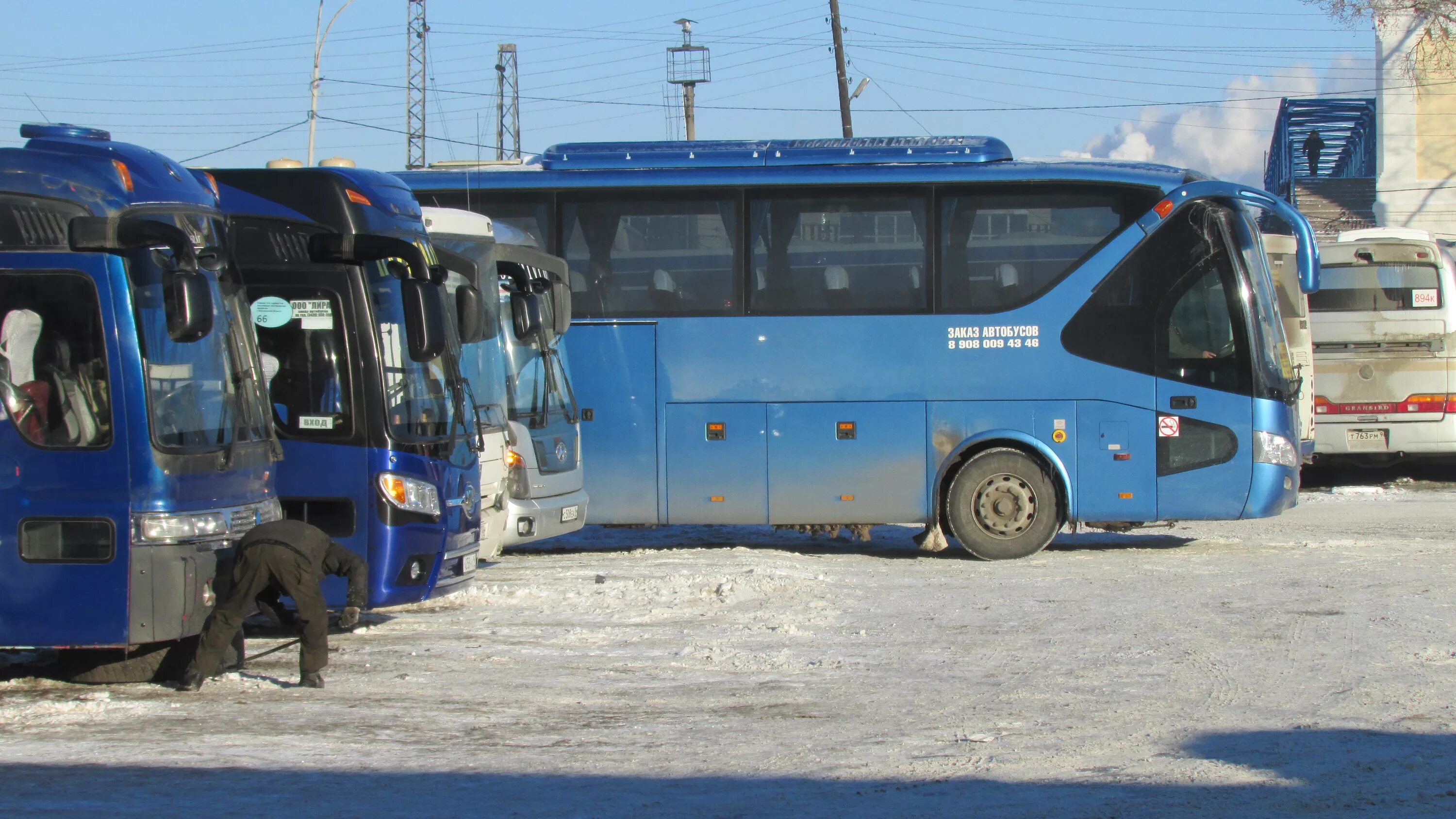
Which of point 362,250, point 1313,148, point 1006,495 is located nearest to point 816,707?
Answer: point 362,250

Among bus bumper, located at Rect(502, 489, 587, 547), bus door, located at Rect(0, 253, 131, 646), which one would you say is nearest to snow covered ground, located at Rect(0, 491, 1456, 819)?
bus bumper, located at Rect(502, 489, 587, 547)

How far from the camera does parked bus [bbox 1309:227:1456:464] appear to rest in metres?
19.1

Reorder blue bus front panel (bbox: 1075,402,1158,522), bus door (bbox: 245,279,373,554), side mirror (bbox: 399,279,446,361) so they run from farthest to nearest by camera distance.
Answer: blue bus front panel (bbox: 1075,402,1158,522)
bus door (bbox: 245,279,373,554)
side mirror (bbox: 399,279,446,361)

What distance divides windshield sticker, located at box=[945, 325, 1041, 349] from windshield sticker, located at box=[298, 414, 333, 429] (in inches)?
255

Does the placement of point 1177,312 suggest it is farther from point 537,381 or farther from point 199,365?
point 199,365

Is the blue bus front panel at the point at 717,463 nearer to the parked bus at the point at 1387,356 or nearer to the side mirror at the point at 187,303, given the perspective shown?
the side mirror at the point at 187,303

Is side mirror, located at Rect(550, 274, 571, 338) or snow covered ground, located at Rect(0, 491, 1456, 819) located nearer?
snow covered ground, located at Rect(0, 491, 1456, 819)

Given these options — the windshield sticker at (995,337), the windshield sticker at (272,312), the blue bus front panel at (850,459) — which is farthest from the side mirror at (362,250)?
the windshield sticker at (995,337)

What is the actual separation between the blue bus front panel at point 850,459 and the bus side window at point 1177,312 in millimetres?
1866

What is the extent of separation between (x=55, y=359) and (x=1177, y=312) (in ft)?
32.1

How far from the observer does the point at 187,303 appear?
7371mm

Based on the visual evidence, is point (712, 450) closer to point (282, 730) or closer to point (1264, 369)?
point (1264, 369)

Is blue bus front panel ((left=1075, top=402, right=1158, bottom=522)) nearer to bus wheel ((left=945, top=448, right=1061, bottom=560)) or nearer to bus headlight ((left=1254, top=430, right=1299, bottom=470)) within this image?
bus wheel ((left=945, top=448, right=1061, bottom=560))

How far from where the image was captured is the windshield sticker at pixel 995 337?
1362 centimetres
